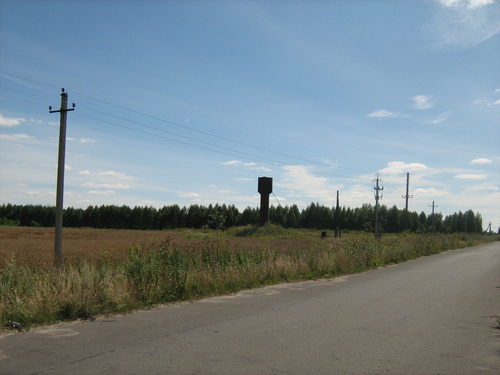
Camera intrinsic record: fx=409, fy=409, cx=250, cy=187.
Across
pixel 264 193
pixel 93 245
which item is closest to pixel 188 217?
pixel 264 193

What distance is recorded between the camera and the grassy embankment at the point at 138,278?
24.3 ft

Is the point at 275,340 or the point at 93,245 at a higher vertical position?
the point at 275,340

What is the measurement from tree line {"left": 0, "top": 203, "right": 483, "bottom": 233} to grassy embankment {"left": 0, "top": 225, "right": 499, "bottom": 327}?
6787cm

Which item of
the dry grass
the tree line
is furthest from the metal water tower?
the tree line

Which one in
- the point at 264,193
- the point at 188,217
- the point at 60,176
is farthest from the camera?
the point at 188,217

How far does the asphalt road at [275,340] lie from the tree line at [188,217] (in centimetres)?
7321

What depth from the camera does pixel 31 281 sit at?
834cm

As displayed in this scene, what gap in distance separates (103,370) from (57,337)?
180 cm

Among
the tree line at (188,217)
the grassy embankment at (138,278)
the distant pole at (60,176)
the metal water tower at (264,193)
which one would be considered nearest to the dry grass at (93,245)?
the distant pole at (60,176)

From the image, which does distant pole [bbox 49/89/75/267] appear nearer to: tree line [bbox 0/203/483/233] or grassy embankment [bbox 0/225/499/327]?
grassy embankment [bbox 0/225/499/327]

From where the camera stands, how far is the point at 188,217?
3595 inches

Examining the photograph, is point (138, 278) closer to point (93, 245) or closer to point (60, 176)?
point (60, 176)

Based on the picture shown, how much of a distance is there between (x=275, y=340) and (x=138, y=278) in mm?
4159

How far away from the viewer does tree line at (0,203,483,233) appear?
91188 millimetres
